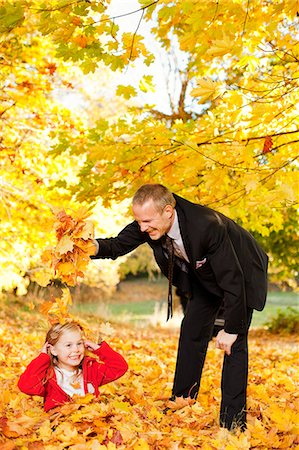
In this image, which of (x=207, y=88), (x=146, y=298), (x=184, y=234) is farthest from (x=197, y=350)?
(x=146, y=298)

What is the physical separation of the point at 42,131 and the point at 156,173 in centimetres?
368

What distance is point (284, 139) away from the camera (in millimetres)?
4609

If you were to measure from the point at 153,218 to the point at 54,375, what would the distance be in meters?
1.21

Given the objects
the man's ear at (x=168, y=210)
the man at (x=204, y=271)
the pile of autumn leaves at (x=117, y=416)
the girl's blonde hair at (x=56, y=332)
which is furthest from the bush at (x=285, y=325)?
the man's ear at (x=168, y=210)

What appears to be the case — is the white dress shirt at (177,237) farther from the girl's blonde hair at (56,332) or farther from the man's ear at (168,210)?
the girl's blonde hair at (56,332)

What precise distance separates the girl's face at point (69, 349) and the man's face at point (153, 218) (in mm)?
868

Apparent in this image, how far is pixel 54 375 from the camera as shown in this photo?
139 inches

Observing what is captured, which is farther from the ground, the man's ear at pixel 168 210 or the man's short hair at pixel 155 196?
the man's short hair at pixel 155 196

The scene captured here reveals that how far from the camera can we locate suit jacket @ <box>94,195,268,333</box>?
310cm

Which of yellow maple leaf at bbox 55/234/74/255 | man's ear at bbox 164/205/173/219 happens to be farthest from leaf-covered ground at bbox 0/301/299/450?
man's ear at bbox 164/205/173/219

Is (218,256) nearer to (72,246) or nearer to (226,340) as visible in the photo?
(226,340)

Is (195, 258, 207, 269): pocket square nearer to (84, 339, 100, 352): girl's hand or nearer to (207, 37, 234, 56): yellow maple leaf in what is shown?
(84, 339, 100, 352): girl's hand

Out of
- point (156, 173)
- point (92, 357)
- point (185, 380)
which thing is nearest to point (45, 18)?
point (156, 173)

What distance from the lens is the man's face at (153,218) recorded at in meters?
3.10
